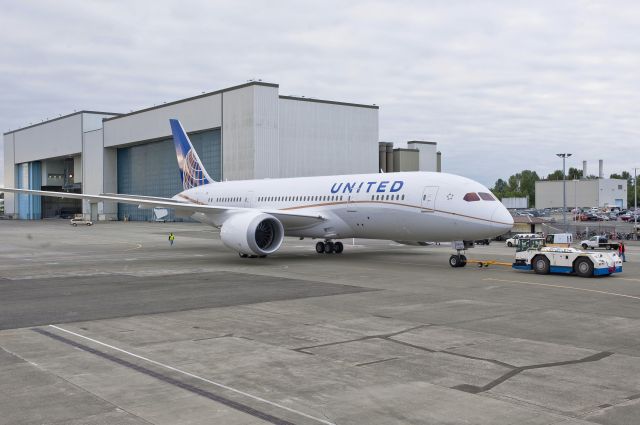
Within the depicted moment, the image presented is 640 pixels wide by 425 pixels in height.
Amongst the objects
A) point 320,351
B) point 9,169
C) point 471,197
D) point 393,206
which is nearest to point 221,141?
point 393,206

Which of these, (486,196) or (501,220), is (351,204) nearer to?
(486,196)

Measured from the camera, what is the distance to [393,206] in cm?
2606

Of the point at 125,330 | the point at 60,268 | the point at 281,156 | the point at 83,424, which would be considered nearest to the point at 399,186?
the point at 60,268

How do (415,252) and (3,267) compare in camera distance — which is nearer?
(3,267)

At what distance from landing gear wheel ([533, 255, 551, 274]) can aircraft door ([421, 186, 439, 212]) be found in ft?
14.4

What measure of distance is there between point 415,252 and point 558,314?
64.0 feet

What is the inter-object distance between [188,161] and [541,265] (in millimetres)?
25470

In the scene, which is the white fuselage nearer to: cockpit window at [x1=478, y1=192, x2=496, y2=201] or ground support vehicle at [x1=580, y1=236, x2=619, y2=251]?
cockpit window at [x1=478, y1=192, x2=496, y2=201]

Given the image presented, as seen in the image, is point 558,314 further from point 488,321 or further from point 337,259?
point 337,259

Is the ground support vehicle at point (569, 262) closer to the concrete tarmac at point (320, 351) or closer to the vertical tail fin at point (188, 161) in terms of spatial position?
the concrete tarmac at point (320, 351)

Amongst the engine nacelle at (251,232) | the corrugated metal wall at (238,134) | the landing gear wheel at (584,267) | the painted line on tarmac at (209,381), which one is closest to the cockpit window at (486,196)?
the landing gear wheel at (584,267)

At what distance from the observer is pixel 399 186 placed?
26281 mm

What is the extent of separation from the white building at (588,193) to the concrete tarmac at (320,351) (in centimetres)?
13022

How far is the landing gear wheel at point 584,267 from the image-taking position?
21.5 m
